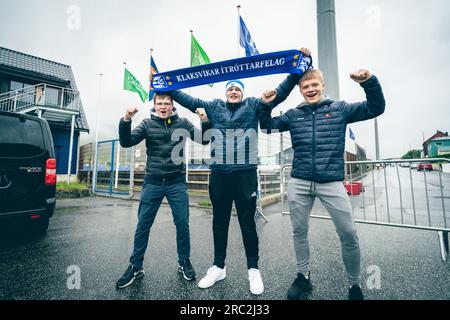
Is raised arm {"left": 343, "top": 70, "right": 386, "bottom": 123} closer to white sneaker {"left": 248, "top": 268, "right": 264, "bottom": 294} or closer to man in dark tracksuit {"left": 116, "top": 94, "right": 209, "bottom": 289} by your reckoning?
man in dark tracksuit {"left": 116, "top": 94, "right": 209, "bottom": 289}

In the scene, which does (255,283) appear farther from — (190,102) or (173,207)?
(190,102)

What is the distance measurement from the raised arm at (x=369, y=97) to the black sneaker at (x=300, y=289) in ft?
5.15

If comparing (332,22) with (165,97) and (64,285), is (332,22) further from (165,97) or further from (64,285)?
(64,285)

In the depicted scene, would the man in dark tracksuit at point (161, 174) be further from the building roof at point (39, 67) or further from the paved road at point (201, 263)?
the building roof at point (39, 67)

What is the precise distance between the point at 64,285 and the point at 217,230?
1.56m

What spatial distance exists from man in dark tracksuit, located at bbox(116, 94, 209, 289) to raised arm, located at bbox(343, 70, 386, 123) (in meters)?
1.52

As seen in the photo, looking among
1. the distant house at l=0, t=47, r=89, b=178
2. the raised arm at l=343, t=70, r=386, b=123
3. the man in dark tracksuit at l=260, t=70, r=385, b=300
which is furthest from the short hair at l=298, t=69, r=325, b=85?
the distant house at l=0, t=47, r=89, b=178

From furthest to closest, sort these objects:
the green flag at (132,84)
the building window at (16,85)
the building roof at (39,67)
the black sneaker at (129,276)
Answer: the building roof at (39,67) → the building window at (16,85) → the green flag at (132,84) → the black sneaker at (129,276)

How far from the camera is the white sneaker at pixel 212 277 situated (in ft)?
6.98

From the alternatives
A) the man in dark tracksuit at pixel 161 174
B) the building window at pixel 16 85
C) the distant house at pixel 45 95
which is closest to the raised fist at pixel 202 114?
the man in dark tracksuit at pixel 161 174

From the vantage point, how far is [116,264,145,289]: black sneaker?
83.0 inches

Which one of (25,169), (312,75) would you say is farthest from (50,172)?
(312,75)

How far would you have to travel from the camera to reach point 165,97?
2596 millimetres
